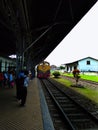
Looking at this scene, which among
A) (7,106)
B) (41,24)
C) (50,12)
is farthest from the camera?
(41,24)

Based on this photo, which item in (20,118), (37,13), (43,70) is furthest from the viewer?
(43,70)

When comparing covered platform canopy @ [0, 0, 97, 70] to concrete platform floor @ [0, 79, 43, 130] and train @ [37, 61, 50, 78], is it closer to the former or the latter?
concrete platform floor @ [0, 79, 43, 130]

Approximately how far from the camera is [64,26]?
49.0 feet

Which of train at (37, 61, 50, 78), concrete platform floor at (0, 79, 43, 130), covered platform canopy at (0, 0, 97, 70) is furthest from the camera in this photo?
train at (37, 61, 50, 78)

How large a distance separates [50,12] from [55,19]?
4.44ft

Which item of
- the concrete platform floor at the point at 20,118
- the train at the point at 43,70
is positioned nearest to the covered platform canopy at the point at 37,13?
the concrete platform floor at the point at 20,118

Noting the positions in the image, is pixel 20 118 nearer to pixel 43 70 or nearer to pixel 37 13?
→ pixel 37 13

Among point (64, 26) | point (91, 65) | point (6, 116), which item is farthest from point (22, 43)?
point (91, 65)

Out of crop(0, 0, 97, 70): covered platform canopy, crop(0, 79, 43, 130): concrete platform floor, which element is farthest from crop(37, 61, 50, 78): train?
crop(0, 79, 43, 130): concrete platform floor

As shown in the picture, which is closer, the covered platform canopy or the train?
the covered platform canopy

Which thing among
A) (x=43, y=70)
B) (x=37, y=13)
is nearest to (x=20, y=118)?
(x=37, y=13)

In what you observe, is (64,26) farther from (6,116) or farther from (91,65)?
(91,65)

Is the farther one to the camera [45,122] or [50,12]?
[50,12]

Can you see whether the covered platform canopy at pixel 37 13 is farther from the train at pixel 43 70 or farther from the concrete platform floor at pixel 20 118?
the train at pixel 43 70
